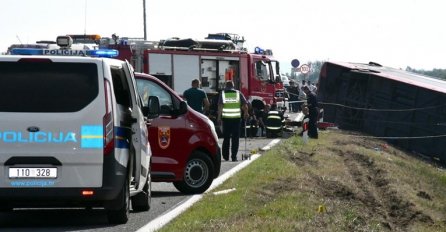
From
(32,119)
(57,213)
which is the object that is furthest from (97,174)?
(57,213)

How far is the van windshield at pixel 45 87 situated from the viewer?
37.4ft

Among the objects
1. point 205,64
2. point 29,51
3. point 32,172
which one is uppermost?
point 29,51

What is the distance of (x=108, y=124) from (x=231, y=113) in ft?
38.5

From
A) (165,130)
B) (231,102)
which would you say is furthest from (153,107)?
(231,102)

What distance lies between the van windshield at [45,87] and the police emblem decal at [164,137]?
3972mm

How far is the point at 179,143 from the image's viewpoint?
15688 mm

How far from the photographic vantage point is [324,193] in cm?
1652

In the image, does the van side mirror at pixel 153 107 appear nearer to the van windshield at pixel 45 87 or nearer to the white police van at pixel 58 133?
the white police van at pixel 58 133

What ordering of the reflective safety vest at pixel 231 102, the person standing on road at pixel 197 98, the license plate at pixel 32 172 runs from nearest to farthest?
1. the license plate at pixel 32 172
2. the person standing on road at pixel 197 98
3. the reflective safety vest at pixel 231 102

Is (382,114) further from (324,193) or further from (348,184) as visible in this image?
(324,193)

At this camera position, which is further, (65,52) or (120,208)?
(65,52)

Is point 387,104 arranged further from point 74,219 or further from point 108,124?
point 108,124

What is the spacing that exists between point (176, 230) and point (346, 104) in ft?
88.3

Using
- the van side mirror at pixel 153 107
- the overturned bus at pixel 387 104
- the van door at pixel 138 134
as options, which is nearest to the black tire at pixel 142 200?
the van door at pixel 138 134
